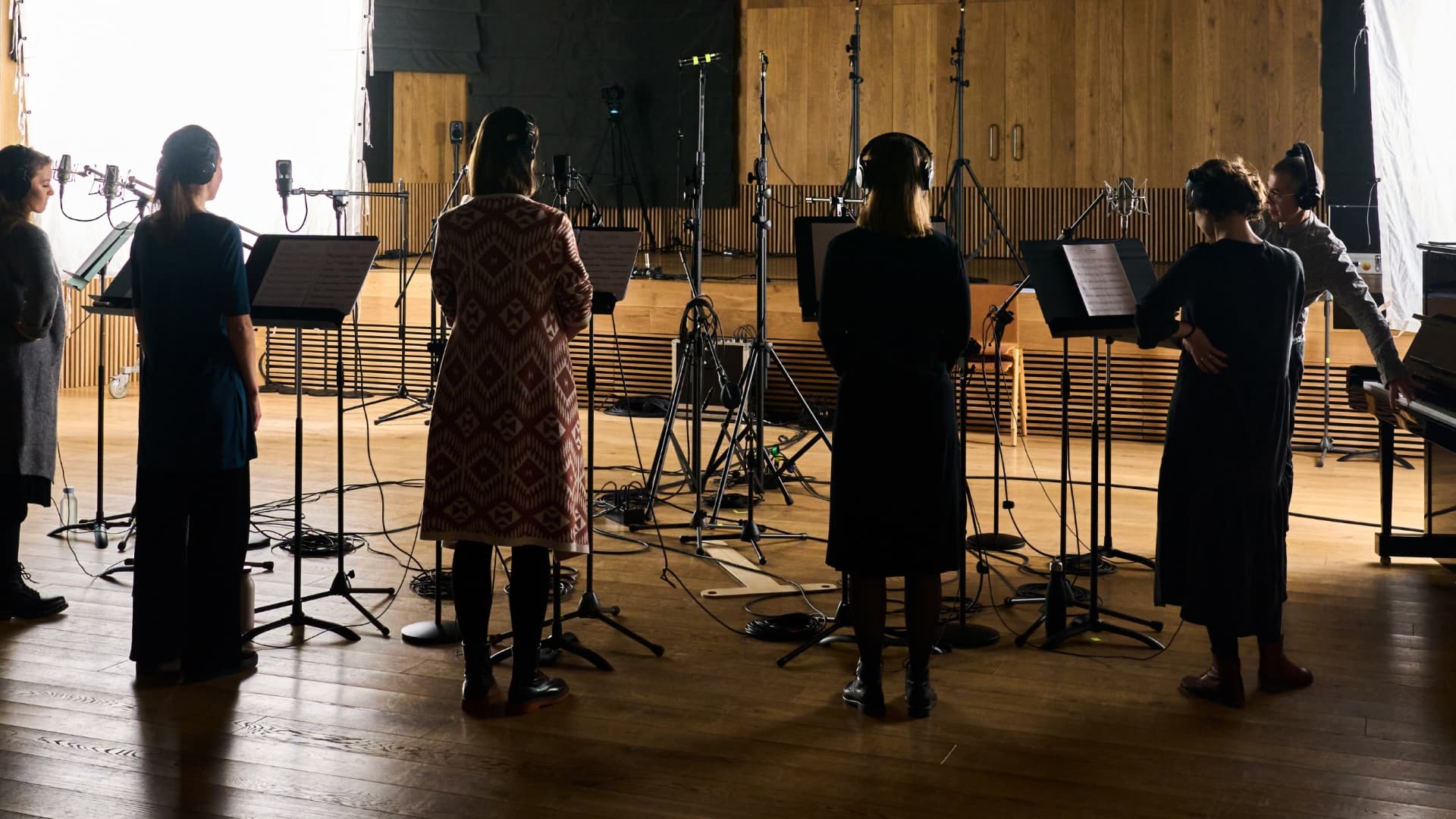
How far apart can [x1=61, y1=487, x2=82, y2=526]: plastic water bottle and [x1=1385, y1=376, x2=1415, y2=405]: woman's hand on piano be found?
180 inches

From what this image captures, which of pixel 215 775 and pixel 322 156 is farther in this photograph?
pixel 322 156

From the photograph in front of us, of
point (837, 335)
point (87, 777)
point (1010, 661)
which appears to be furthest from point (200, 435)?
point (1010, 661)

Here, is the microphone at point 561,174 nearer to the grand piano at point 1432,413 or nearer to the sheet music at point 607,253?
the sheet music at point 607,253

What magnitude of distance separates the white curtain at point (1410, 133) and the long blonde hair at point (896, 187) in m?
4.71

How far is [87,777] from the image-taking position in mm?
2877

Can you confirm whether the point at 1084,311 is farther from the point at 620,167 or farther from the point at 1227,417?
the point at 620,167

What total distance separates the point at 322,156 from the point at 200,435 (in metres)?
7.20

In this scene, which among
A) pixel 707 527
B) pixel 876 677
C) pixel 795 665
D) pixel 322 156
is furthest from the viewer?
pixel 322 156

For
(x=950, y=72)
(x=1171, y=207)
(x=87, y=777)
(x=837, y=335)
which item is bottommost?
(x=87, y=777)

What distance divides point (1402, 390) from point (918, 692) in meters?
2.02

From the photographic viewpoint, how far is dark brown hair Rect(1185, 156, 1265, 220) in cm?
327

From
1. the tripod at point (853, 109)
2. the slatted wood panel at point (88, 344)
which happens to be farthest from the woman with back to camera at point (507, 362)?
the slatted wood panel at point (88, 344)

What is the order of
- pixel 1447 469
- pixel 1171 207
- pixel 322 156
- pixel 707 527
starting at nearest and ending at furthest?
pixel 1447 469
pixel 707 527
pixel 1171 207
pixel 322 156

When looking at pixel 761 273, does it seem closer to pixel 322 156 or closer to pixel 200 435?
pixel 200 435
